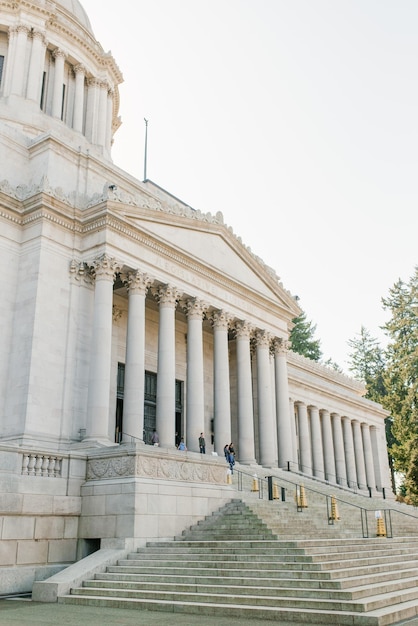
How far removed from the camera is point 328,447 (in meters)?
52.1

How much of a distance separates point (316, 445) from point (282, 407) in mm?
13010

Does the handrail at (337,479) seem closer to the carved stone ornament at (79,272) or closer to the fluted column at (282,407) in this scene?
the fluted column at (282,407)

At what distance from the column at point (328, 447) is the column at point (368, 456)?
6375 millimetres

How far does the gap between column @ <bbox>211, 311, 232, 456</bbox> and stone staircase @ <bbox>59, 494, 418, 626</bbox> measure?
11.8m

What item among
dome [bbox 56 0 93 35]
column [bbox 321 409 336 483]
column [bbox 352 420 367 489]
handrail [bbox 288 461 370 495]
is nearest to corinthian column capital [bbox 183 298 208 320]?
handrail [bbox 288 461 370 495]

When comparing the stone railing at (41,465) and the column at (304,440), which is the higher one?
the column at (304,440)

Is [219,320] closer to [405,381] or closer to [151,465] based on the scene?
[151,465]

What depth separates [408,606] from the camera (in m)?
12.8

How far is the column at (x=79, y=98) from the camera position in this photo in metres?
44.4

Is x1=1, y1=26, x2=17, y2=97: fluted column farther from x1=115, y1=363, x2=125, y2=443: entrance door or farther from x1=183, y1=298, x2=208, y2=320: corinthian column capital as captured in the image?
x1=115, y1=363, x2=125, y2=443: entrance door

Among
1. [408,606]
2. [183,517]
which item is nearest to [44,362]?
[183,517]

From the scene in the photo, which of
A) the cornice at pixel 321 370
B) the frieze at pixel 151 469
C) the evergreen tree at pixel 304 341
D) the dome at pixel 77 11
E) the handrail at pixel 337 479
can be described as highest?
the dome at pixel 77 11

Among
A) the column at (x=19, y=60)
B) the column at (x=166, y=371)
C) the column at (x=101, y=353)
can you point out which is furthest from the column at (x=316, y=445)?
the column at (x=19, y=60)

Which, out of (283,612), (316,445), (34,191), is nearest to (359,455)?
(316,445)
